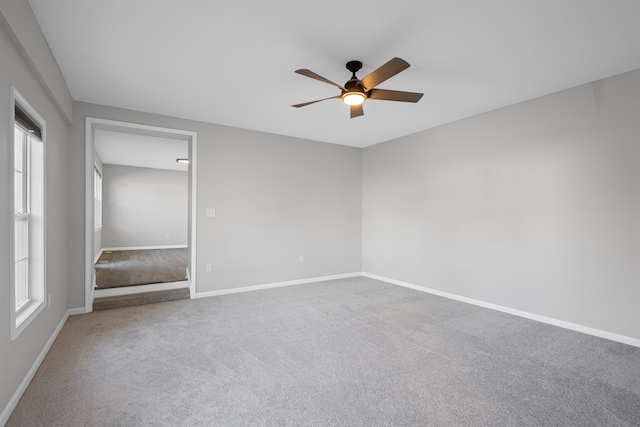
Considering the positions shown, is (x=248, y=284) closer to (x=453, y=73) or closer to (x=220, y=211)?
(x=220, y=211)

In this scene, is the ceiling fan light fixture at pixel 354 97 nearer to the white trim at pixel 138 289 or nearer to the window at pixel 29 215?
the window at pixel 29 215

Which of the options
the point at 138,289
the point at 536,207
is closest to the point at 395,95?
the point at 536,207

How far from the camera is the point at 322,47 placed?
2.53 m

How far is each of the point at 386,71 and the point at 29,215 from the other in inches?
120

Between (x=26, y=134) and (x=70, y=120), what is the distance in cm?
117

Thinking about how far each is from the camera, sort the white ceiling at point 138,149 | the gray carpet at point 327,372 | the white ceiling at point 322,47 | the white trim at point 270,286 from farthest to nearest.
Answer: the white ceiling at point 138,149
the white trim at point 270,286
the white ceiling at point 322,47
the gray carpet at point 327,372

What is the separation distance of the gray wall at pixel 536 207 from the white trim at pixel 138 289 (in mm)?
3510

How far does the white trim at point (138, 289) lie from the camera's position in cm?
420

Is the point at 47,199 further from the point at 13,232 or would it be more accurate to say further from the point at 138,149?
the point at 138,149

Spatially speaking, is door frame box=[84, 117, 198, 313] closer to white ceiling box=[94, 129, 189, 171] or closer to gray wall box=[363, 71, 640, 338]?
white ceiling box=[94, 129, 189, 171]

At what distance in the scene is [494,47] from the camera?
2.52 meters

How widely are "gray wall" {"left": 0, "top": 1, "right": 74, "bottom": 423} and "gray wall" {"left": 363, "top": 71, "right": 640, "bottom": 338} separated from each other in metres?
4.50

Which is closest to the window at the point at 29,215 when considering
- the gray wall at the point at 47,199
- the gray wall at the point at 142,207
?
the gray wall at the point at 47,199

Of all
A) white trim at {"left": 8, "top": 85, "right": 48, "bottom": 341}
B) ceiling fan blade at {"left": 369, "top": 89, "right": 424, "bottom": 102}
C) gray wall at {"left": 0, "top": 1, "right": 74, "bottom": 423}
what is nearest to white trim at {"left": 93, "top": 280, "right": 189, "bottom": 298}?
gray wall at {"left": 0, "top": 1, "right": 74, "bottom": 423}
